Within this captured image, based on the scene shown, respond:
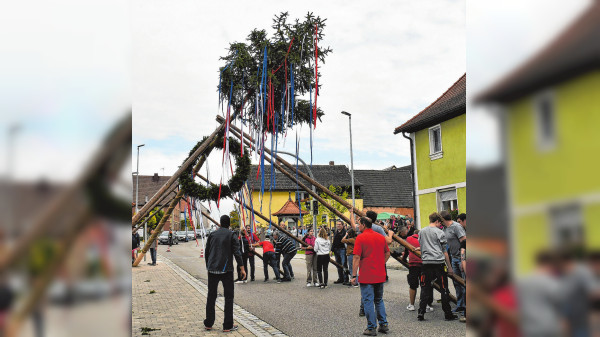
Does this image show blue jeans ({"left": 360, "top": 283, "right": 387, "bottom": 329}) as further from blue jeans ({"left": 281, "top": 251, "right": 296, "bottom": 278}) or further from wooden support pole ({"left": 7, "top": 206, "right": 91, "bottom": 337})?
blue jeans ({"left": 281, "top": 251, "right": 296, "bottom": 278})

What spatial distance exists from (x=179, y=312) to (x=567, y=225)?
10960 millimetres

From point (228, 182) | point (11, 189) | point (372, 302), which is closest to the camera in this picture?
point (11, 189)

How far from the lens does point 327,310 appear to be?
34.7 ft

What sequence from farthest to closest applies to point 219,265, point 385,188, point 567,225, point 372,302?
point 385,188
point 219,265
point 372,302
point 567,225

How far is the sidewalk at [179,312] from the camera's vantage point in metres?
8.49

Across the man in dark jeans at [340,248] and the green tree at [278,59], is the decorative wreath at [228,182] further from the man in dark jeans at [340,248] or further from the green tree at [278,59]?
the man in dark jeans at [340,248]

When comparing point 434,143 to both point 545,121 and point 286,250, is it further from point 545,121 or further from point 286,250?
point 545,121

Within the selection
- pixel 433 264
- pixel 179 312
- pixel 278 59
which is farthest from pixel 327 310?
pixel 278 59

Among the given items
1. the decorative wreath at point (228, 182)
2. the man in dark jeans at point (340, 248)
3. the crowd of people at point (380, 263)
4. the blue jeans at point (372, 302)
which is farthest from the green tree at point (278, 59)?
the man in dark jeans at point (340, 248)

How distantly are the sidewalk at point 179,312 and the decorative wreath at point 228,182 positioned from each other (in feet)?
7.03

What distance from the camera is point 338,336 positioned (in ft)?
26.2

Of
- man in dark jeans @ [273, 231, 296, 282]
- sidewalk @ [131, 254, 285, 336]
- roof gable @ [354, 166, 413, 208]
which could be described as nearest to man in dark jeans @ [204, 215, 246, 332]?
sidewalk @ [131, 254, 285, 336]

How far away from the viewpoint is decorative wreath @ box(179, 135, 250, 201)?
10798 millimetres

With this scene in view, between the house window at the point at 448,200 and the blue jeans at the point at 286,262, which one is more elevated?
the house window at the point at 448,200
